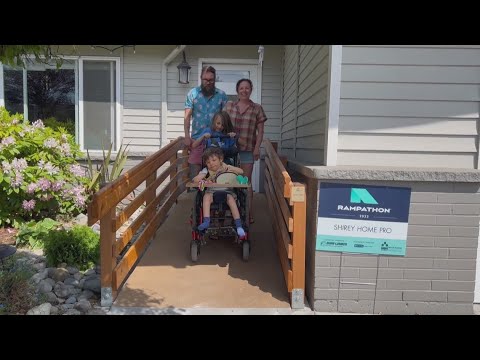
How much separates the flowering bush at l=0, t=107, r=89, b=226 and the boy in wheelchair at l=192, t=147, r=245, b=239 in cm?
256

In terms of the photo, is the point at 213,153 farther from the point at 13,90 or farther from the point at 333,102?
the point at 13,90

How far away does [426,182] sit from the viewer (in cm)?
341

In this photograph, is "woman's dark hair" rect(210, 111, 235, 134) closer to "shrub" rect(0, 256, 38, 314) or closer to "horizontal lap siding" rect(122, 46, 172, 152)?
"shrub" rect(0, 256, 38, 314)

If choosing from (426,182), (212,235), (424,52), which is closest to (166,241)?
(212,235)

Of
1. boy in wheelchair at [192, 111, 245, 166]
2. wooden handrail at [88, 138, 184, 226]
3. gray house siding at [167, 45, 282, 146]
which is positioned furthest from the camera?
gray house siding at [167, 45, 282, 146]

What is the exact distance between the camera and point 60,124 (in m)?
7.52

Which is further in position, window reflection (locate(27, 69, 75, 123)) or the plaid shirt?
window reflection (locate(27, 69, 75, 123))

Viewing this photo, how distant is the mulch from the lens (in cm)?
535

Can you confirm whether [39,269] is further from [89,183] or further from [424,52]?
[424,52]

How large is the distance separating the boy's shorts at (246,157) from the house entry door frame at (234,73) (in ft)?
9.18

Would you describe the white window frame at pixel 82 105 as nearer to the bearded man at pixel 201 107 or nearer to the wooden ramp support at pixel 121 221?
the wooden ramp support at pixel 121 221

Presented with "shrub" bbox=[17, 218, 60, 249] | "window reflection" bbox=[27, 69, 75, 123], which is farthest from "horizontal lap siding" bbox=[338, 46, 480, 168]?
"window reflection" bbox=[27, 69, 75, 123]

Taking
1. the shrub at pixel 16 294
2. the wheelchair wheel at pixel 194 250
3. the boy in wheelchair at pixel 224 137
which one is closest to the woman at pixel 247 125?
the boy in wheelchair at pixel 224 137

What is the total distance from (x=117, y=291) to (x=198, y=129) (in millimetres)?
2385
